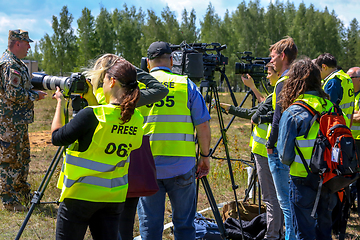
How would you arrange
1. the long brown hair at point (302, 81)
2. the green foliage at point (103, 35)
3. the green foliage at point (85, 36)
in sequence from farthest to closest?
the green foliage at point (103, 35) < the green foliage at point (85, 36) < the long brown hair at point (302, 81)

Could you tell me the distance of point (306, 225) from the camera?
2.34 m

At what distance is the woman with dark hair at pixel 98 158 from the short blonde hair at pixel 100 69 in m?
0.05

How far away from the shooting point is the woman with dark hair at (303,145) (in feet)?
7.51

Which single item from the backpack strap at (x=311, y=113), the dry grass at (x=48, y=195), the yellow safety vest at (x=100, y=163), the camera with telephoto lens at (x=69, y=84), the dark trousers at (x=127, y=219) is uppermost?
the camera with telephoto lens at (x=69, y=84)

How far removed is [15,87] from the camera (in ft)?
12.6

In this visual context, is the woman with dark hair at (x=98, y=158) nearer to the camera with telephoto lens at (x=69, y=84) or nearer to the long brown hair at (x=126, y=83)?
the long brown hair at (x=126, y=83)

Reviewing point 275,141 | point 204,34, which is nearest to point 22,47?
point 275,141

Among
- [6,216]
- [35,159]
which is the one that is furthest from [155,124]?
[35,159]

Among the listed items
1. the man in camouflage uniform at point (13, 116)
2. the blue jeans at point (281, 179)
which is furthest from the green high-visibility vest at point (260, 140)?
the man in camouflage uniform at point (13, 116)

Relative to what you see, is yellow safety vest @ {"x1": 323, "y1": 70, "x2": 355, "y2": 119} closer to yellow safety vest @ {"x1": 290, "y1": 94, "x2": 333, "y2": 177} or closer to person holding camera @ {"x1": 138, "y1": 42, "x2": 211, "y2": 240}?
yellow safety vest @ {"x1": 290, "y1": 94, "x2": 333, "y2": 177}

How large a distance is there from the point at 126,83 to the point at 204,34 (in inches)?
1794

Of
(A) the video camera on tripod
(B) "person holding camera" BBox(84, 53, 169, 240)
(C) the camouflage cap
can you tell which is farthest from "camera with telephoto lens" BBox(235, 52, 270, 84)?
(C) the camouflage cap

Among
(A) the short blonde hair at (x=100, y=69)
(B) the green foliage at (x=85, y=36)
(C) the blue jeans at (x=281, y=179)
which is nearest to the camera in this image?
(A) the short blonde hair at (x=100, y=69)

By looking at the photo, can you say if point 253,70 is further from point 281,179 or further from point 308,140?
point 308,140
